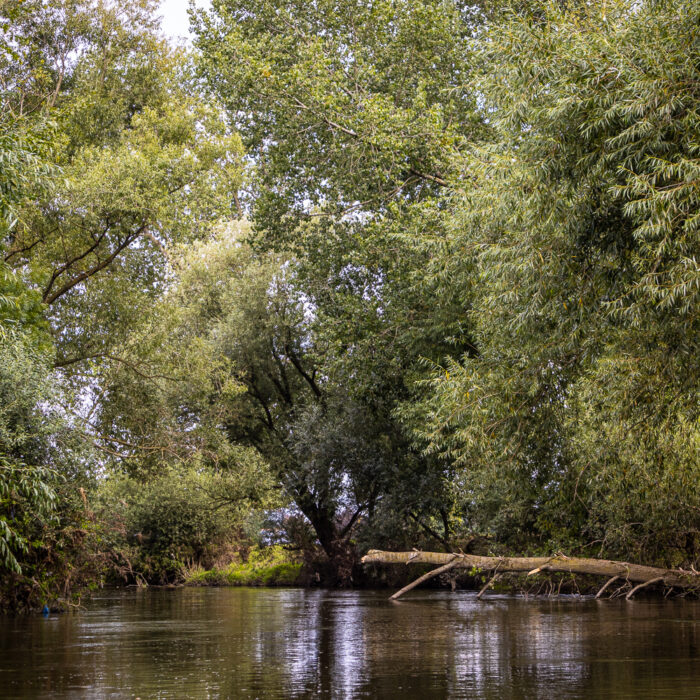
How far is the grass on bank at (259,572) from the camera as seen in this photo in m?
38.6

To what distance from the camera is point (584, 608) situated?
1894 cm

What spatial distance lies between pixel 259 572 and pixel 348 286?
1719 centimetres

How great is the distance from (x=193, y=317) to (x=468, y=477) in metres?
15.7

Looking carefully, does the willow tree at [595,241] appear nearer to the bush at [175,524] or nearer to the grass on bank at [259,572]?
the bush at [175,524]

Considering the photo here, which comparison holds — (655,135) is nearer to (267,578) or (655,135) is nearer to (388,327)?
(388,327)

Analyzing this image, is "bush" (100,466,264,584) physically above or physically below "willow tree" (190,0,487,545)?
below

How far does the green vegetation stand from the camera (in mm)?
10906

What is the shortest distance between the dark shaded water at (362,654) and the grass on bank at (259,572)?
20.4 metres

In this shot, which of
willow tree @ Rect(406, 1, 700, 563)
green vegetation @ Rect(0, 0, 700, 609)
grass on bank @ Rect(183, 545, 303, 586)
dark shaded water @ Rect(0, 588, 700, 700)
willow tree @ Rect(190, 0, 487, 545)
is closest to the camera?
dark shaded water @ Rect(0, 588, 700, 700)

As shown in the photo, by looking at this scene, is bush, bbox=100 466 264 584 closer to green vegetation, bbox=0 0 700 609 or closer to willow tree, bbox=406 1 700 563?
green vegetation, bbox=0 0 700 609

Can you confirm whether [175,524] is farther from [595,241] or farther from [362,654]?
[595,241]

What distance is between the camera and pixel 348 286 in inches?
1117

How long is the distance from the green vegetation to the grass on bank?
0.13 metres

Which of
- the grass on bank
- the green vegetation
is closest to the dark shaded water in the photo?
the green vegetation
